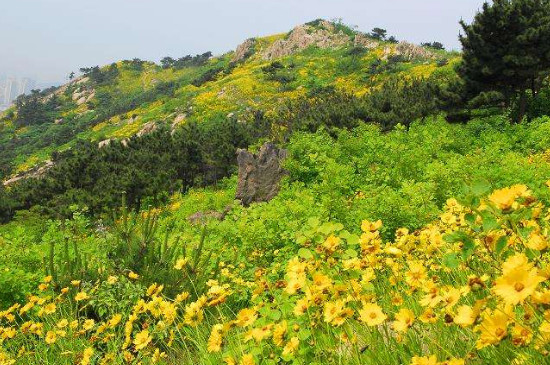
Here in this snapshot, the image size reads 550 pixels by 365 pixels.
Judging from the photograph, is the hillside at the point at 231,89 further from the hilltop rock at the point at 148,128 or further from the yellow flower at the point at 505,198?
the yellow flower at the point at 505,198

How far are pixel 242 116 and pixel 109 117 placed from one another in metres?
29.4

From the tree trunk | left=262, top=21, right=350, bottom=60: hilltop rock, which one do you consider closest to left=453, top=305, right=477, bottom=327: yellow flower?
the tree trunk

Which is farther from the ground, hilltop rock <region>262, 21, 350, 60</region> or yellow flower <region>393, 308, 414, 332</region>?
hilltop rock <region>262, 21, 350, 60</region>

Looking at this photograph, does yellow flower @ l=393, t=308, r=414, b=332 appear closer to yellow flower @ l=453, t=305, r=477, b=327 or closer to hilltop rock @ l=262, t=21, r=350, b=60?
yellow flower @ l=453, t=305, r=477, b=327

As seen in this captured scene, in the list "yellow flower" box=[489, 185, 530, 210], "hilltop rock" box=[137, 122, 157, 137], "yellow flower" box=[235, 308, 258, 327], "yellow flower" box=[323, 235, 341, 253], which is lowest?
"hilltop rock" box=[137, 122, 157, 137]

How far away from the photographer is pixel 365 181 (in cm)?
1121

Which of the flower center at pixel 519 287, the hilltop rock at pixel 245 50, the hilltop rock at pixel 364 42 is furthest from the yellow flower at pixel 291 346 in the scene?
the hilltop rock at pixel 245 50

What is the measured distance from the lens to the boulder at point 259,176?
46.8 ft

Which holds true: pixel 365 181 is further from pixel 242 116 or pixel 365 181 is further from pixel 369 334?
pixel 242 116

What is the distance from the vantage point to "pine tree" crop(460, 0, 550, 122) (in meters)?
14.7

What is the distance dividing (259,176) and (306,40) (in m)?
51.8

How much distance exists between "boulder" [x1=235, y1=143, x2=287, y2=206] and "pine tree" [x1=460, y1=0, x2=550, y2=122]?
26.7 ft

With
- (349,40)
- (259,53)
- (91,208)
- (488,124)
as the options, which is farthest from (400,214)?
(259,53)

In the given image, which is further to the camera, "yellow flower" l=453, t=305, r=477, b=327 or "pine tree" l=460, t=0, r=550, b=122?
"pine tree" l=460, t=0, r=550, b=122
